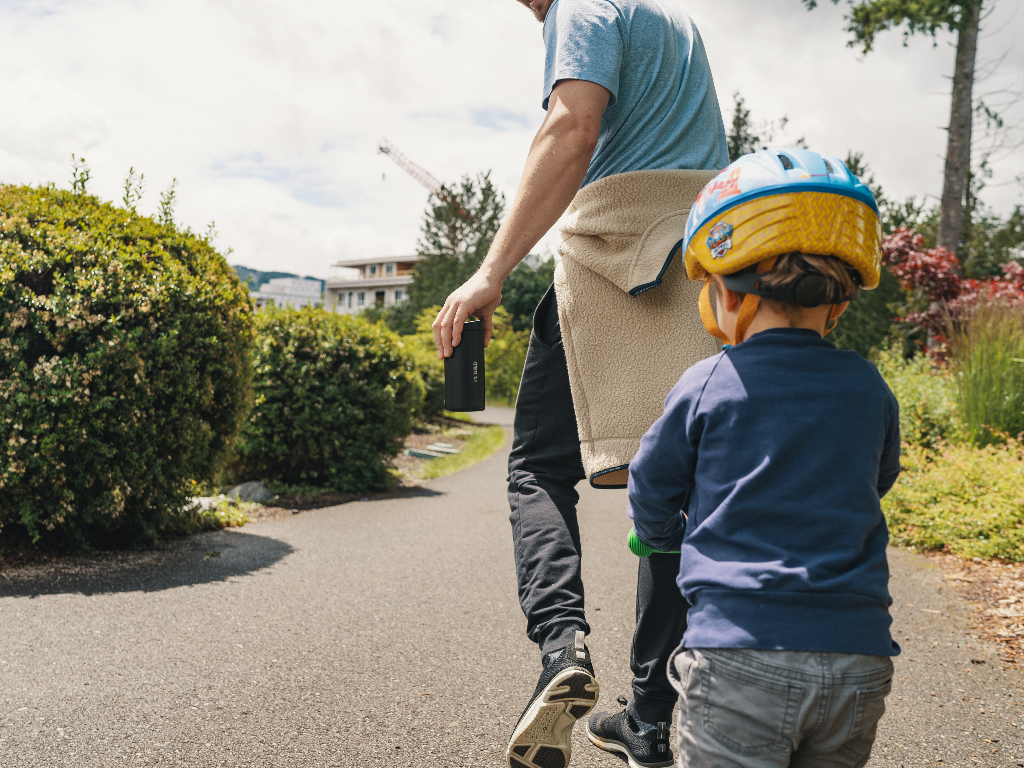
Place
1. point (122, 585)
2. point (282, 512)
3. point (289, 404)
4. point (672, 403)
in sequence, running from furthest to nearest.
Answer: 1. point (289, 404)
2. point (282, 512)
3. point (122, 585)
4. point (672, 403)

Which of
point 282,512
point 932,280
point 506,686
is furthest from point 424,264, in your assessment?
point 506,686

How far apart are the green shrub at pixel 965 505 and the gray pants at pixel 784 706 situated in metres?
4.26

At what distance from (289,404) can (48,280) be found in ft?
10.9

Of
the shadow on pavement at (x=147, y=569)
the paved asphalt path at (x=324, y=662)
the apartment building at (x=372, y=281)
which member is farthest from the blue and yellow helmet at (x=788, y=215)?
the apartment building at (x=372, y=281)

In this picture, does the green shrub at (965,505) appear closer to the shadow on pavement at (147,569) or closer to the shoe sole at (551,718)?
the shoe sole at (551,718)

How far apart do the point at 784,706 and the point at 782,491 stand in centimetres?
36

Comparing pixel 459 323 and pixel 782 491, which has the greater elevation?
pixel 459 323

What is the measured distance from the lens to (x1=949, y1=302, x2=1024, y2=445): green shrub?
22.9 ft

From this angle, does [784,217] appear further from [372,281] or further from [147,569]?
[372,281]

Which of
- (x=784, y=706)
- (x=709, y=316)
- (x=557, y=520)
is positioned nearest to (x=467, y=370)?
(x=557, y=520)

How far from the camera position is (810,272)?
150 cm

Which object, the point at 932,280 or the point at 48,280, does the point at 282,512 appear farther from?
the point at 932,280

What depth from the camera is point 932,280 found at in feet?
39.0

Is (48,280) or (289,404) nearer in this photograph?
(48,280)
